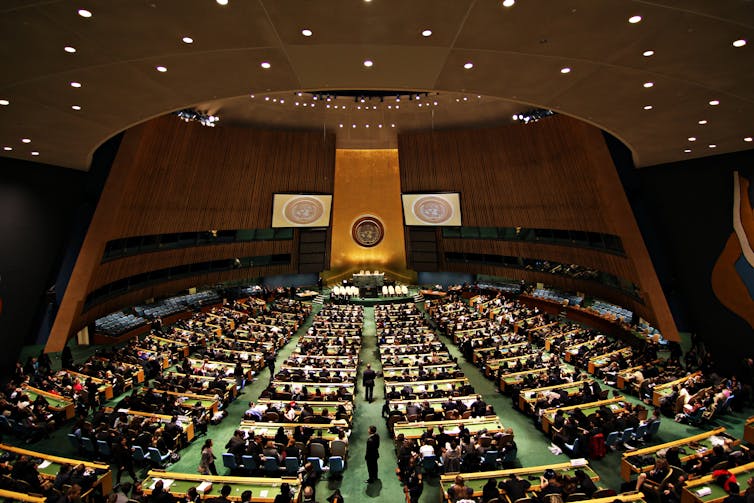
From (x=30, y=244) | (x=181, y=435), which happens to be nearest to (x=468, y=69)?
(x=181, y=435)

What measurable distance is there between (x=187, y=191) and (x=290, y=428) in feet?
50.1

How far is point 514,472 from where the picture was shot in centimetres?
725

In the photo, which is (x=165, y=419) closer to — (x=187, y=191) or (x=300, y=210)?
(x=187, y=191)

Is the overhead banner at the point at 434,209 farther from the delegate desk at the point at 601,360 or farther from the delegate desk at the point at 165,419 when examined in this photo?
the delegate desk at the point at 165,419

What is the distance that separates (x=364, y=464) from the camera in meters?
8.74

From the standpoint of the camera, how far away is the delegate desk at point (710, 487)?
248 inches

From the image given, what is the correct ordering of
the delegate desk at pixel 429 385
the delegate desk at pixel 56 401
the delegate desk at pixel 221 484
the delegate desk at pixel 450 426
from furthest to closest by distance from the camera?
the delegate desk at pixel 429 385, the delegate desk at pixel 56 401, the delegate desk at pixel 450 426, the delegate desk at pixel 221 484

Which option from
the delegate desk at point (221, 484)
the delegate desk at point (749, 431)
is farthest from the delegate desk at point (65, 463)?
the delegate desk at point (749, 431)

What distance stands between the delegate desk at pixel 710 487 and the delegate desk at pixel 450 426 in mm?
3328

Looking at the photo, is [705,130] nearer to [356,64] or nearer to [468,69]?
[468,69]

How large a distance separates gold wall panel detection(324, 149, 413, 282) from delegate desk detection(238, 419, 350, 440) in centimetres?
2236

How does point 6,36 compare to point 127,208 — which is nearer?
point 6,36

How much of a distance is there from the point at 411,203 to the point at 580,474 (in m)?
20.7

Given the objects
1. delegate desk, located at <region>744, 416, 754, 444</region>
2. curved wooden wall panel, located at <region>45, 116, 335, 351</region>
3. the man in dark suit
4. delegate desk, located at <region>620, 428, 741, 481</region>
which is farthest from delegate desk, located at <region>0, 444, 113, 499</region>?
delegate desk, located at <region>744, 416, 754, 444</region>
